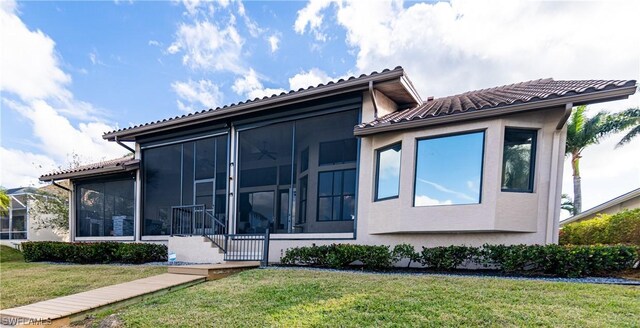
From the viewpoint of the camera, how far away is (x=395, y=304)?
162 inches

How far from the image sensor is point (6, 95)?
1134cm

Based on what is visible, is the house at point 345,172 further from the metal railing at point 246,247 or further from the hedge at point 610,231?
the hedge at point 610,231

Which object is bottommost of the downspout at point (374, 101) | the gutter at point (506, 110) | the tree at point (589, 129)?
the gutter at point (506, 110)

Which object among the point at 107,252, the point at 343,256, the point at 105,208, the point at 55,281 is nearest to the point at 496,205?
the point at 343,256

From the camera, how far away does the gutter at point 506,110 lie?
5479mm

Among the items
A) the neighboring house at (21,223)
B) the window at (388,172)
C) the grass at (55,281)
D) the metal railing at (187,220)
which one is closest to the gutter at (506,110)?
the window at (388,172)

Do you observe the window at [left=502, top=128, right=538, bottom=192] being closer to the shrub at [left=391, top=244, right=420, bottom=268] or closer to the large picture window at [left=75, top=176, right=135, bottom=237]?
the shrub at [left=391, top=244, right=420, bottom=268]

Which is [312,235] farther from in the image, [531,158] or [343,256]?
[531,158]

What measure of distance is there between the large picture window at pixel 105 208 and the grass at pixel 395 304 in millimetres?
8781

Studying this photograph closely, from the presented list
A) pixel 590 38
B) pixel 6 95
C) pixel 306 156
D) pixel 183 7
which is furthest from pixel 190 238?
pixel 590 38

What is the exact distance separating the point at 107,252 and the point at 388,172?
31.3 ft

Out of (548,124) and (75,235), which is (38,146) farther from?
(548,124)

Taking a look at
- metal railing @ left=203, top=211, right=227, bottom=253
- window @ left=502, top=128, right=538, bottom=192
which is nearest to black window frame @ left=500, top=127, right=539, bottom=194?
window @ left=502, top=128, right=538, bottom=192

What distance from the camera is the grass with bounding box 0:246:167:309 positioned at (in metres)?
5.92
